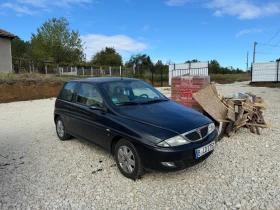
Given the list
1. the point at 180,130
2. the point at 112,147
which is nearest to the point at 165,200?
the point at 180,130

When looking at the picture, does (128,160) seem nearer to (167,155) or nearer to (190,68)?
(167,155)

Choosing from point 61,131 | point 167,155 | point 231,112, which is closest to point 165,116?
point 167,155

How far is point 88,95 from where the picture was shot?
14.6 ft

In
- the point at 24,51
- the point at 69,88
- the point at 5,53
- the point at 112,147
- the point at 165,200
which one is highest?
the point at 24,51

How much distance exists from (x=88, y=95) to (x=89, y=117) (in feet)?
1.60

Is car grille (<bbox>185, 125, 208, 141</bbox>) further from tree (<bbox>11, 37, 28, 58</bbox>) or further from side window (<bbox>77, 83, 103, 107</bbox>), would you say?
tree (<bbox>11, 37, 28, 58</bbox>)

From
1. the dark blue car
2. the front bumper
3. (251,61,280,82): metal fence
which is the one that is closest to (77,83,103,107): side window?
the dark blue car

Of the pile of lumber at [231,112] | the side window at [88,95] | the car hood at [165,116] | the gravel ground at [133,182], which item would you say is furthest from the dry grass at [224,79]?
the car hood at [165,116]

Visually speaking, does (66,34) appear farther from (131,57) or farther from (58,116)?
(58,116)

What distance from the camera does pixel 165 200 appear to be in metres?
2.93

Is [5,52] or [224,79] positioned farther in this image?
[224,79]

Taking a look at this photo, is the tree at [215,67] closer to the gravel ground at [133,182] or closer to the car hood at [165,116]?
the gravel ground at [133,182]

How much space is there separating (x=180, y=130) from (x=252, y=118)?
3.39 metres

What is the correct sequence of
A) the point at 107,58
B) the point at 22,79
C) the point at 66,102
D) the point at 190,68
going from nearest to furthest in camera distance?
1. the point at 66,102
2. the point at 22,79
3. the point at 190,68
4. the point at 107,58
